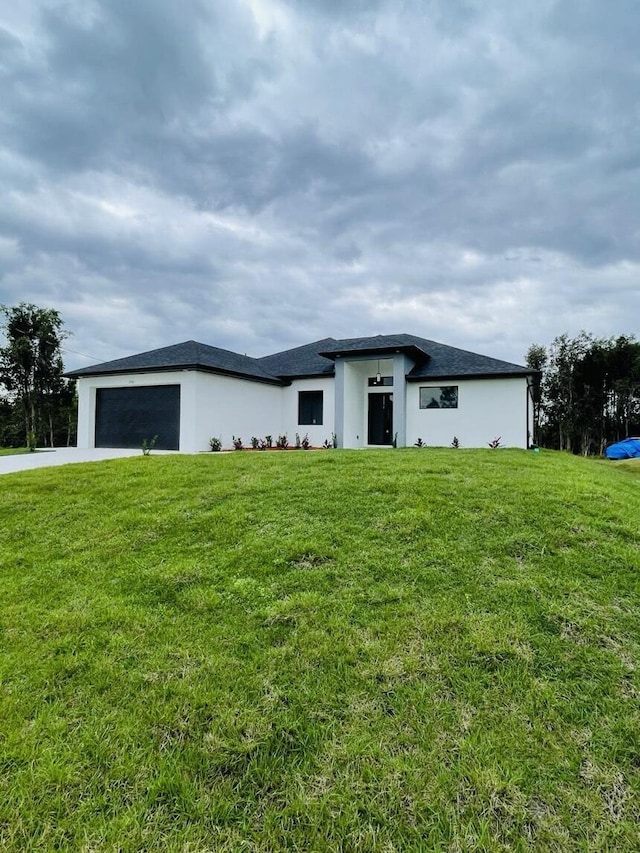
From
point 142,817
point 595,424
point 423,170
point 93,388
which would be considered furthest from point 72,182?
point 595,424

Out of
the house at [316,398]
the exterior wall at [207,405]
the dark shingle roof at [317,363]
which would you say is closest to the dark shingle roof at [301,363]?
the dark shingle roof at [317,363]

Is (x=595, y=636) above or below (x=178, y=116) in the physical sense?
below

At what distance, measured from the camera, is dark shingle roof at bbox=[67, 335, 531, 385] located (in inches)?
631

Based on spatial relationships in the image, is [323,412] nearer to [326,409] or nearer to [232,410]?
[326,409]

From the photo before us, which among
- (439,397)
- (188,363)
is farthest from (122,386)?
(439,397)

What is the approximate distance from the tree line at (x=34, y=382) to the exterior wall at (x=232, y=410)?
9.02 meters

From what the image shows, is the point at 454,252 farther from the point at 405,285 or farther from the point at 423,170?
the point at 423,170

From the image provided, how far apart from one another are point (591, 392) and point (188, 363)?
2915 centimetres

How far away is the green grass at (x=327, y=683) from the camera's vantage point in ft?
6.22

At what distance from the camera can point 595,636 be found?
3.00 meters

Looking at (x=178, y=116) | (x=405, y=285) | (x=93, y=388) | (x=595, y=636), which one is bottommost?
(x=595, y=636)

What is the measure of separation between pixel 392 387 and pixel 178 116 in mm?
11704

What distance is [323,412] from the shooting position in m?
18.5

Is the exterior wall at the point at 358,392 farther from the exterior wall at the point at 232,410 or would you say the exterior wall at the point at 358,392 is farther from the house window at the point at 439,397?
the exterior wall at the point at 232,410
